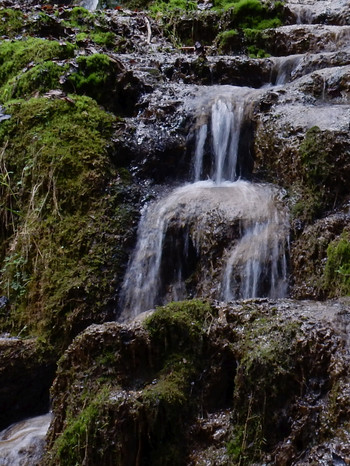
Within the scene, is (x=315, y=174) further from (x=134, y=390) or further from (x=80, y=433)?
(x=80, y=433)

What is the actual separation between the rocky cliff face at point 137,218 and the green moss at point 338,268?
1 centimetres

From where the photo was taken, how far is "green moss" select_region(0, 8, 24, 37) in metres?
8.04

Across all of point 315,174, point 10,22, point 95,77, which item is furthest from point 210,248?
point 10,22

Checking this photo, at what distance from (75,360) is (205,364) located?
82 cm

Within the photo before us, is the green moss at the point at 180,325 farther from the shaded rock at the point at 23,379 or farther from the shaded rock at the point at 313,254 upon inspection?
the shaded rock at the point at 23,379

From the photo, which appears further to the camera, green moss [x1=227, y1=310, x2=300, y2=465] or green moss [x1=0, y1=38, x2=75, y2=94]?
green moss [x1=0, y1=38, x2=75, y2=94]

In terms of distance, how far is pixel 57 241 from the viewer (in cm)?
492

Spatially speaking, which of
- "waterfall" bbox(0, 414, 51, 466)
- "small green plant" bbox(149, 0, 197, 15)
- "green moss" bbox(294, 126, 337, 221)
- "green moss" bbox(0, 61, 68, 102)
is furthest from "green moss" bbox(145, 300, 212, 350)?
"small green plant" bbox(149, 0, 197, 15)

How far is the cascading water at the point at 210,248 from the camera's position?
169 inches

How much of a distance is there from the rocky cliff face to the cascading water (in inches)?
3.6

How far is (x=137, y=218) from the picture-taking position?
5059 mm

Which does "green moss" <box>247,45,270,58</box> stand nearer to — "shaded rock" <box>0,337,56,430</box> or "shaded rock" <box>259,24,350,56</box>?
"shaded rock" <box>259,24,350,56</box>

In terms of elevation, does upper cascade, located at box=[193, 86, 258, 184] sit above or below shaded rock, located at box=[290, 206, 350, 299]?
above

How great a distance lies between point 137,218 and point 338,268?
1954mm
